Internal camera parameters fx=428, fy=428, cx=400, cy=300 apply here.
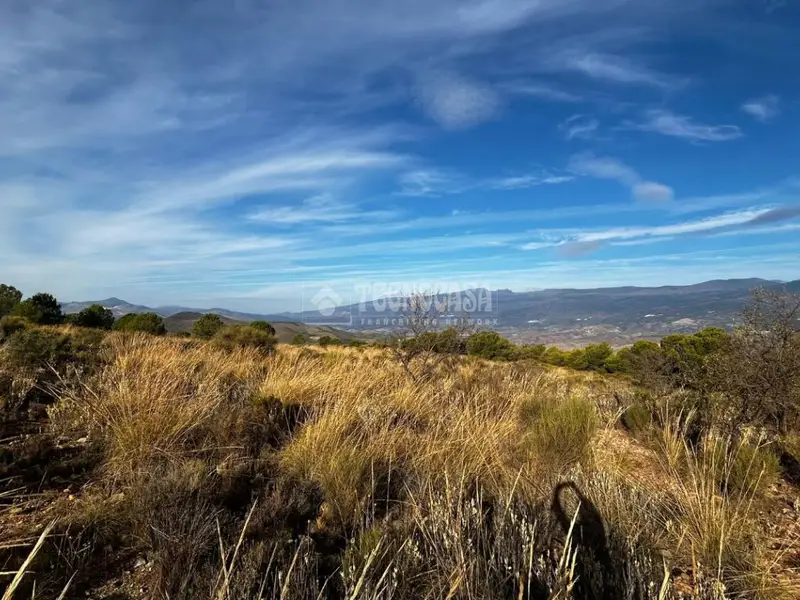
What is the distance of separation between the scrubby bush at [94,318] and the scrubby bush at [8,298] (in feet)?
6.86

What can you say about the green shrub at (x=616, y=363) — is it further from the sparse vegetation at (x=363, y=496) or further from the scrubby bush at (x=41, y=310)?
the scrubby bush at (x=41, y=310)

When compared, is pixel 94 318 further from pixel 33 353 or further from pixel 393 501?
pixel 393 501

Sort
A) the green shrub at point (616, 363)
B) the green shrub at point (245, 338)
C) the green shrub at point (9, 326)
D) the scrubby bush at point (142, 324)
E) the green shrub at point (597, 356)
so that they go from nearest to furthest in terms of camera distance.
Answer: the green shrub at point (9, 326) → the green shrub at point (245, 338) → the scrubby bush at point (142, 324) → the green shrub at point (616, 363) → the green shrub at point (597, 356)

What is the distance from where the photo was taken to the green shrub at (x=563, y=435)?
3.90m

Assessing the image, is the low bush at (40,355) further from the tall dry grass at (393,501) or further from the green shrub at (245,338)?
the green shrub at (245,338)

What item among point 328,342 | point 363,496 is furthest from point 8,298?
point 363,496

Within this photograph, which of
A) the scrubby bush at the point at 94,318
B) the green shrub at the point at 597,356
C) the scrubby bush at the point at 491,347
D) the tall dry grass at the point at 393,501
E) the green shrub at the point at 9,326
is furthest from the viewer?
the green shrub at the point at 597,356

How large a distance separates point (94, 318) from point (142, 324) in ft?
10.5

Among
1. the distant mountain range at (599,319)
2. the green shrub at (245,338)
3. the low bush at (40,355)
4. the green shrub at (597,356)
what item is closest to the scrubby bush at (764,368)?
the distant mountain range at (599,319)

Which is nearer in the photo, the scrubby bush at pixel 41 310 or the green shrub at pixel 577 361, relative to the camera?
the scrubby bush at pixel 41 310

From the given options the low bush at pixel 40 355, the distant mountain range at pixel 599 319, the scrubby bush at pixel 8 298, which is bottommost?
the distant mountain range at pixel 599 319

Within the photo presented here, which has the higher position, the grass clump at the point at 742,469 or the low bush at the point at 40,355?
the low bush at the point at 40,355

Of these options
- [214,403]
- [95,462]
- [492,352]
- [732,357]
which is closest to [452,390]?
[214,403]

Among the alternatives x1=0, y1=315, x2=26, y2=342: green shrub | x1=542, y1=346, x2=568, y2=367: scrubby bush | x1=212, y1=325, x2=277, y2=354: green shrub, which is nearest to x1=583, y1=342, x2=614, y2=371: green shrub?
x1=542, y1=346, x2=568, y2=367: scrubby bush
